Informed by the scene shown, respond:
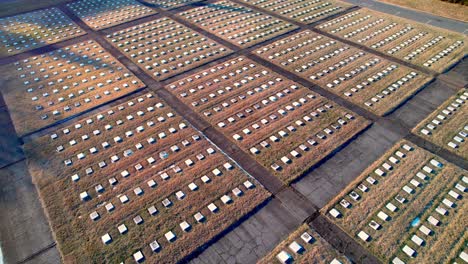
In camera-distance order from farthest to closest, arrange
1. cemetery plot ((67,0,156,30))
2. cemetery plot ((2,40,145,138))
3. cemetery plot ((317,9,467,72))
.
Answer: cemetery plot ((67,0,156,30)) → cemetery plot ((317,9,467,72)) → cemetery plot ((2,40,145,138))

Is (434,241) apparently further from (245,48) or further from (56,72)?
(56,72)

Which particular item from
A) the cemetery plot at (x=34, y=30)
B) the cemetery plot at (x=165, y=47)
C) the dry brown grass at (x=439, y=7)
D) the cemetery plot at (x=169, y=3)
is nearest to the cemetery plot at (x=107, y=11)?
the cemetery plot at (x=169, y=3)

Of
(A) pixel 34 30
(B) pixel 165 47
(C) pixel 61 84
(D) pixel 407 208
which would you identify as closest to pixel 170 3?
(B) pixel 165 47

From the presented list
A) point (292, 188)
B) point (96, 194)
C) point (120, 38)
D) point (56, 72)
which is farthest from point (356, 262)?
point (120, 38)

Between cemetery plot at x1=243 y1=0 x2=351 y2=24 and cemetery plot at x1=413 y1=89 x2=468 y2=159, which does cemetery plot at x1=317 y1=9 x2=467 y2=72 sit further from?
cemetery plot at x1=413 y1=89 x2=468 y2=159

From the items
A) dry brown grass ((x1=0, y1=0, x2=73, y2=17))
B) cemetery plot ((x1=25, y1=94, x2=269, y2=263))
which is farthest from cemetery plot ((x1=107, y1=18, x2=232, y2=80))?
dry brown grass ((x1=0, y1=0, x2=73, y2=17))

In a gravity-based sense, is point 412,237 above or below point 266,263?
above

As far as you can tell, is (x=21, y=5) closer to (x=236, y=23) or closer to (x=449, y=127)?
(x=236, y=23)
